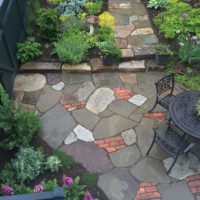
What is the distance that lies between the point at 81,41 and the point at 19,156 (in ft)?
8.88

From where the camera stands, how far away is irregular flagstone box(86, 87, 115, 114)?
18.0ft

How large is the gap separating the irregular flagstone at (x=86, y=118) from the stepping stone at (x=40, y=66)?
1.13m

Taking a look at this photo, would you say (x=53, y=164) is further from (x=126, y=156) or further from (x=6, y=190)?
(x=126, y=156)

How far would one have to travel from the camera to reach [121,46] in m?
6.40

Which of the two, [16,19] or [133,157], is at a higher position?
[16,19]

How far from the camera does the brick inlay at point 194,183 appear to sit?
4395 millimetres

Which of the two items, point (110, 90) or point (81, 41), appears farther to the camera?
point (81, 41)

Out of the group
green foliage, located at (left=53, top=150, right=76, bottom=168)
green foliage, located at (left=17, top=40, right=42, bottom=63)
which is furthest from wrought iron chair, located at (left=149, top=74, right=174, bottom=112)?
green foliage, located at (left=17, top=40, right=42, bottom=63)

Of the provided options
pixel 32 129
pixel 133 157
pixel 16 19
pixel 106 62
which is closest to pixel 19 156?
pixel 32 129

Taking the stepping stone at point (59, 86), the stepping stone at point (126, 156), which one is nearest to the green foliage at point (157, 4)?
the stepping stone at point (59, 86)

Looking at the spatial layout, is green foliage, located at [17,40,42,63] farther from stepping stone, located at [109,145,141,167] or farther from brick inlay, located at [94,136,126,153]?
stepping stone, located at [109,145,141,167]

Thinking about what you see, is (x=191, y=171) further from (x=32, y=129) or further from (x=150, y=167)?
(x=32, y=129)

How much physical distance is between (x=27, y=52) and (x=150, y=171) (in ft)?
10.7

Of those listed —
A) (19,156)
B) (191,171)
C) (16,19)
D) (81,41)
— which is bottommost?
(191,171)
